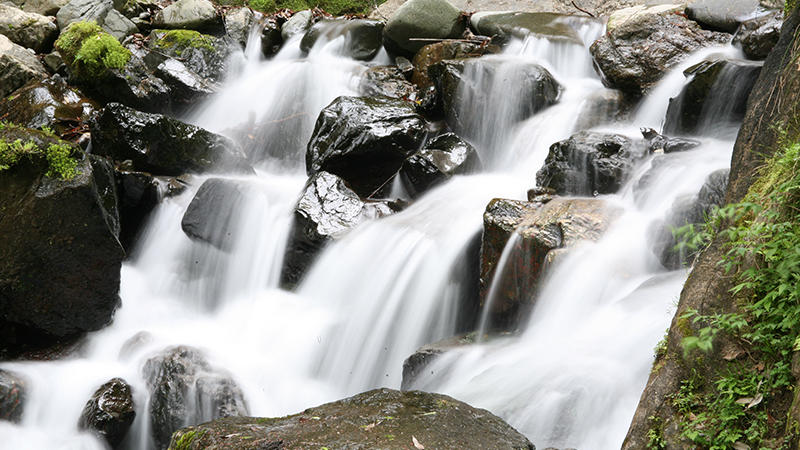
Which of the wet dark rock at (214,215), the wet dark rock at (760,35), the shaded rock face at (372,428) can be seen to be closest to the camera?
the shaded rock face at (372,428)

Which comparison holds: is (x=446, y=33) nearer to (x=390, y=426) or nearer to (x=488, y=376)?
(x=488, y=376)

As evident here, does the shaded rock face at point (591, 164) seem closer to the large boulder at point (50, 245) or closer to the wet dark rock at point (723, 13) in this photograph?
the wet dark rock at point (723, 13)

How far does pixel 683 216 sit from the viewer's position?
5.09m

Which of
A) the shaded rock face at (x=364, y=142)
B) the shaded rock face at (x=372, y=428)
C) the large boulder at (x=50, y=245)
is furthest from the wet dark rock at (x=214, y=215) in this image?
the shaded rock face at (x=372, y=428)

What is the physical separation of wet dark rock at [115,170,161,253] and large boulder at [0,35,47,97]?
3.79 m

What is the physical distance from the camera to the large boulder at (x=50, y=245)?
17.8ft

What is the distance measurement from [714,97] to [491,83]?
2.99m

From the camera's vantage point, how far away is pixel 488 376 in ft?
14.5

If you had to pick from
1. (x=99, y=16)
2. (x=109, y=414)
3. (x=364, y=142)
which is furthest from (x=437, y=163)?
(x=99, y=16)

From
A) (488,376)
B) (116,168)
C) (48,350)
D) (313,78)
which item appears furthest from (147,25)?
(488,376)

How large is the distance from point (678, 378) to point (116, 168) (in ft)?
23.6

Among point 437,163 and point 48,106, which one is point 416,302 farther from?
point 48,106

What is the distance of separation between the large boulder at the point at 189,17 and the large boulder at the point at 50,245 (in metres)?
7.37

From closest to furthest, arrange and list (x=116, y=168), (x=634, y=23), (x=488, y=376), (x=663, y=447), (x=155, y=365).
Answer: (x=663, y=447), (x=488, y=376), (x=155, y=365), (x=116, y=168), (x=634, y=23)
